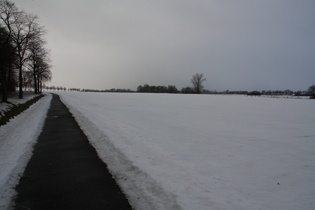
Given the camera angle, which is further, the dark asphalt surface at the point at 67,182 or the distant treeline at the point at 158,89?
the distant treeline at the point at 158,89

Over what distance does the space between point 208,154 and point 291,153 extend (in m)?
2.95

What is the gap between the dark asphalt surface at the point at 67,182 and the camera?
4.46 m

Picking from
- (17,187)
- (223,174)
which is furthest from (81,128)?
(223,174)

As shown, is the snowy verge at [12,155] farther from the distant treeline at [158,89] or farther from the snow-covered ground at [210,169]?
the distant treeline at [158,89]

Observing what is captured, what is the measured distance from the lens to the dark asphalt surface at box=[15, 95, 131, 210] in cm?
446

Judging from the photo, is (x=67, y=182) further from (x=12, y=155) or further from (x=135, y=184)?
(x=12, y=155)

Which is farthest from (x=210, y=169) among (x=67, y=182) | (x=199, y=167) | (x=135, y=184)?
(x=67, y=182)

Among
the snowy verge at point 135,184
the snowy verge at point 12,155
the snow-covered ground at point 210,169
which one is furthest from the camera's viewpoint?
the snowy verge at point 12,155

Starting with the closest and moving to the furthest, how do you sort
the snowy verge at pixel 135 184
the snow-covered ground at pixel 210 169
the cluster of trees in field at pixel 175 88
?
the snowy verge at pixel 135 184 < the snow-covered ground at pixel 210 169 < the cluster of trees in field at pixel 175 88

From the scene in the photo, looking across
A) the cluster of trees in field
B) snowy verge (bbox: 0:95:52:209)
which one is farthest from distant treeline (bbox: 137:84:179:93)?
snowy verge (bbox: 0:95:52:209)

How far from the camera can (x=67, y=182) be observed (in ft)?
18.0

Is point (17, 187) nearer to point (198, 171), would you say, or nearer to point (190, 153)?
point (198, 171)

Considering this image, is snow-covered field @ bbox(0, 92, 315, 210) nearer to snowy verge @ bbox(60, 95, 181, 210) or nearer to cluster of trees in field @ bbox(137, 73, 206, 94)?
snowy verge @ bbox(60, 95, 181, 210)

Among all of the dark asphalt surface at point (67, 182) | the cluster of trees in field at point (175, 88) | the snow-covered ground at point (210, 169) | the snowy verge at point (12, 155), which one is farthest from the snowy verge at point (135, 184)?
the cluster of trees in field at point (175, 88)
